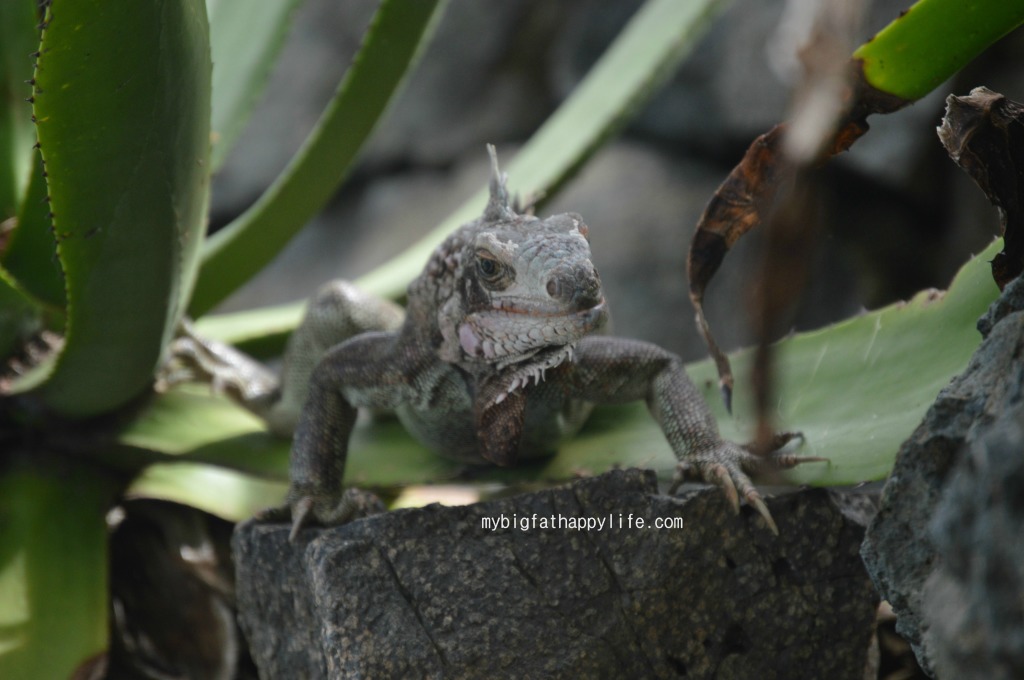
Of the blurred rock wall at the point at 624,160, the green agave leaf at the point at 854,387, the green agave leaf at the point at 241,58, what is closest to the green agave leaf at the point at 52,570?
the green agave leaf at the point at 241,58

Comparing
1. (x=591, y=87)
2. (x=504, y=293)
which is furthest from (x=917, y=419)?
(x=591, y=87)

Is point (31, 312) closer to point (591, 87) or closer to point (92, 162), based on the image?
point (92, 162)

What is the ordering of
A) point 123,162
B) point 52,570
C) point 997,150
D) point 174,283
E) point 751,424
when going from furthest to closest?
point 52,570 < point 174,283 < point 751,424 < point 123,162 < point 997,150

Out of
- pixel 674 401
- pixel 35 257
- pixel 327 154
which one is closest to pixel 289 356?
pixel 327 154

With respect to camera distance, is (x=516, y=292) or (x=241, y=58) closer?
(x=516, y=292)

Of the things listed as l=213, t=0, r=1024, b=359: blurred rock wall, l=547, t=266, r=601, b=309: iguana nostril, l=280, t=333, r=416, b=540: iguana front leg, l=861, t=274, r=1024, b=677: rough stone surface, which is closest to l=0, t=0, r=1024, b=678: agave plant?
l=280, t=333, r=416, b=540: iguana front leg

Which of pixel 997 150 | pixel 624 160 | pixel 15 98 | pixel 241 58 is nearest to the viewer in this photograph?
pixel 997 150

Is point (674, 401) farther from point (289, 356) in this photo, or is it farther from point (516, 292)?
point (289, 356)
